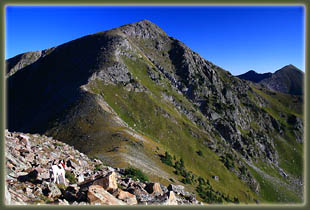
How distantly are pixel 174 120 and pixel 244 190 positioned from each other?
140 ft

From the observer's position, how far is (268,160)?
527ft

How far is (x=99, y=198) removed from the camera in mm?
16594

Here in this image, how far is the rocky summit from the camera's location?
2562 inches

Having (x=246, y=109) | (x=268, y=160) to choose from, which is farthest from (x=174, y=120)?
(x=246, y=109)

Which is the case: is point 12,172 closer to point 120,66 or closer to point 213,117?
point 120,66

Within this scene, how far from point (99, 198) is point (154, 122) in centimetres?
9573

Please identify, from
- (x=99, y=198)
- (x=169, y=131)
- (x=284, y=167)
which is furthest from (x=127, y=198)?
(x=284, y=167)

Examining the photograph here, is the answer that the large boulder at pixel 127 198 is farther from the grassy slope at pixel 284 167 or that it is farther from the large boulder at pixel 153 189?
the grassy slope at pixel 284 167

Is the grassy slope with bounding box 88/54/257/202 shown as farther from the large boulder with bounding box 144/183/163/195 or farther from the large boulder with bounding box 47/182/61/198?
the large boulder with bounding box 47/182/61/198

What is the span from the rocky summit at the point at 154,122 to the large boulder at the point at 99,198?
7 cm

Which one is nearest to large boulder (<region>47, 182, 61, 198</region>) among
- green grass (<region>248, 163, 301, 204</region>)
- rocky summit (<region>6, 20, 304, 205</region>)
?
rocky summit (<region>6, 20, 304, 205</region>)

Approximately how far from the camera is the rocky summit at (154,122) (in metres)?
65.1

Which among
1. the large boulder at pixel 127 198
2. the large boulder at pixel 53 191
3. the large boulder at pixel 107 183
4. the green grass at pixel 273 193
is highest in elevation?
the large boulder at pixel 107 183

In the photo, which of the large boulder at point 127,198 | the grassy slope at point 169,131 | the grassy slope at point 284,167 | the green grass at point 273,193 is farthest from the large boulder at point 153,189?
the grassy slope at point 284,167
